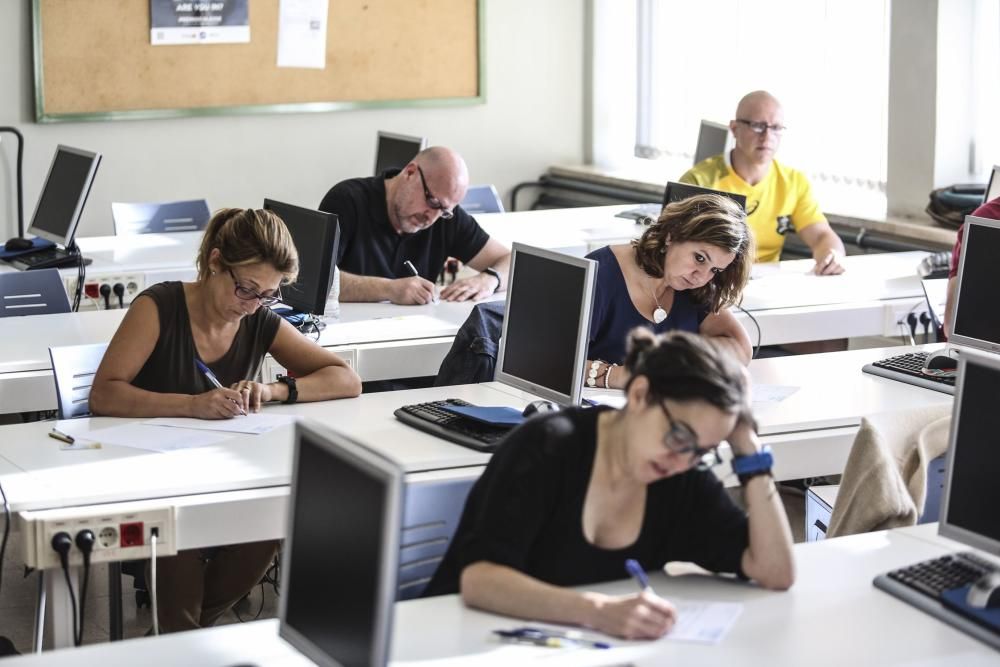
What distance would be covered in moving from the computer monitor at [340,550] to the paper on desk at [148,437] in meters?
1.25

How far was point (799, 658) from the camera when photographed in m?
2.06

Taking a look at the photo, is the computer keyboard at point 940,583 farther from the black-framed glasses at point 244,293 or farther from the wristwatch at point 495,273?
the wristwatch at point 495,273

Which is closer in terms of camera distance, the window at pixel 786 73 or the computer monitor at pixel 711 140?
the computer monitor at pixel 711 140

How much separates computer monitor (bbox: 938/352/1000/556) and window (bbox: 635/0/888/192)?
4.21 metres

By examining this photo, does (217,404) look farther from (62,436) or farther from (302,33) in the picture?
(302,33)

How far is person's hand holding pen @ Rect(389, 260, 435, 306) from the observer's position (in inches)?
184

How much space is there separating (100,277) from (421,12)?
11.3 feet

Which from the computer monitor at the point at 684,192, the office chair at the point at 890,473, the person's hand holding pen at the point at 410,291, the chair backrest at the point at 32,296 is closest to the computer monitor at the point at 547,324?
the office chair at the point at 890,473

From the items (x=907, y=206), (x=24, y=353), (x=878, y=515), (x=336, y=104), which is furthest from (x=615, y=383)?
(x=336, y=104)

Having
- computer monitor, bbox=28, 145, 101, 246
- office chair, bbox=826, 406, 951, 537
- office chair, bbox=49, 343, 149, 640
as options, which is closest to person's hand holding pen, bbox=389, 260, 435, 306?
office chair, bbox=49, 343, 149, 640

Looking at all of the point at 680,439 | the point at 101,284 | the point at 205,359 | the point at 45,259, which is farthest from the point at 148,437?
the point at 45,259

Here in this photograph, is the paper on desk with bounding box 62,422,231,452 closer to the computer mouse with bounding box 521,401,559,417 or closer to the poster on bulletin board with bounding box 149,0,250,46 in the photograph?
the computer mouse with bounding box 521,401,559,417

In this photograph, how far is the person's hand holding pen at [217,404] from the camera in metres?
3.27

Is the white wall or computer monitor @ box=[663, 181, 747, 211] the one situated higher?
the white wall
